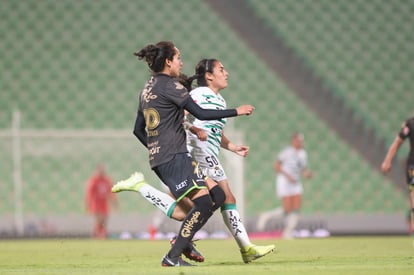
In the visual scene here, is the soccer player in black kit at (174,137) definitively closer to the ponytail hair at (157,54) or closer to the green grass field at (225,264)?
the ponytail hair at (157,54)

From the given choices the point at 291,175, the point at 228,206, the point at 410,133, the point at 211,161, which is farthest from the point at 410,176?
the point at 291,175

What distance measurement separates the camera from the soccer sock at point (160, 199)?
311 inches

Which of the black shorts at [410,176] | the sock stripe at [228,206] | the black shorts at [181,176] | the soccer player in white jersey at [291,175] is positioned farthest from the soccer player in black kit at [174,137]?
the soccer player in white jersey at [291,175]

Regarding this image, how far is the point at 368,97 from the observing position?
20.2m

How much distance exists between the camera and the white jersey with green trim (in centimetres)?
805

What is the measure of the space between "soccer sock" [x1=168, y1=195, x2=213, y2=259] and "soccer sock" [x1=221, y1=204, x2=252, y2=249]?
0.79 m

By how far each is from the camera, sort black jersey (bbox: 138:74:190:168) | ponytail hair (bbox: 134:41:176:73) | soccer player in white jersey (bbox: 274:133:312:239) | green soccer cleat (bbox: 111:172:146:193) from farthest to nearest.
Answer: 1. soccer player in white jersey (bbox: 274:133:312:239)
2. green soccer cleat (bbox: 111:172:146:193)
3. ponytail hair (bbox: 134:41:176:73)
4. black jersey (bbox: 138:74:190:168)

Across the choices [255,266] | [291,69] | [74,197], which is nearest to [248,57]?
[291,69]

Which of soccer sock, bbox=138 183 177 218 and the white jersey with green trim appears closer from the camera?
soccer sock, bbox=138 183 177 218

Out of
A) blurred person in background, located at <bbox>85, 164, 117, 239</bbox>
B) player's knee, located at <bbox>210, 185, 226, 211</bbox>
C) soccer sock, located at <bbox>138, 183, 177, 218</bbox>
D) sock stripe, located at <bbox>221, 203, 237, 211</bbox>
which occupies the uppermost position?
player's knee, located at <bbox>210, 185, 226, 211</bbox>

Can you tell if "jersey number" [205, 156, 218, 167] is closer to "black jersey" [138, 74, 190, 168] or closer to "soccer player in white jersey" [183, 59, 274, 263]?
"soccer player in white jersey" [183, 59, 274, 263]

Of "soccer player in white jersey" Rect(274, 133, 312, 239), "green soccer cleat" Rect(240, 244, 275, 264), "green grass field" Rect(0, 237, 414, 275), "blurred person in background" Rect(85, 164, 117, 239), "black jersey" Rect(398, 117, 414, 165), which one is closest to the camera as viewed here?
"green grass field" Rect(0, 237, 414, 275)

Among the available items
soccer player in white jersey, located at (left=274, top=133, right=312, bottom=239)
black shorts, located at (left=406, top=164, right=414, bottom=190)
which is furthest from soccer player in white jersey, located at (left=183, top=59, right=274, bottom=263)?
soccer player in white jersey, located at (left=274, top=133, right=312, bottom=239)

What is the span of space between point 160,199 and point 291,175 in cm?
952
